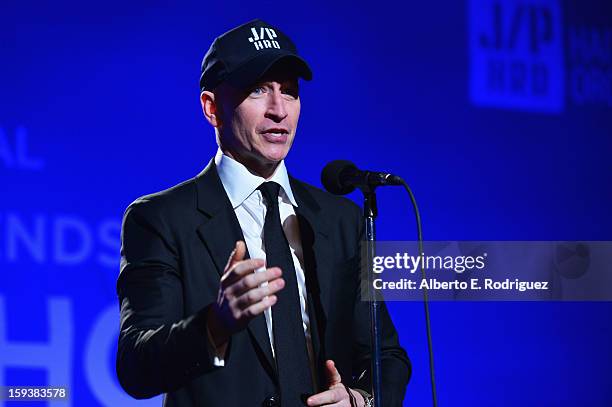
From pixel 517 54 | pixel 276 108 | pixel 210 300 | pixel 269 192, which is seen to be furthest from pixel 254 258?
pixel 517 54

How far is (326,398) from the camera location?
1.75 metres

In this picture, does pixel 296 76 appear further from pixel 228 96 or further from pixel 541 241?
pixel 541 241

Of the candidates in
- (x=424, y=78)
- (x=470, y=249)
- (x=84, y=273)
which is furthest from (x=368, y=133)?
(x=84, y=273)

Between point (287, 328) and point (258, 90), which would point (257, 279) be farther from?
point (258, 90)

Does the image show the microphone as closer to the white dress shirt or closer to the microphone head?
the microphone head

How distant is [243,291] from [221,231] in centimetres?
49

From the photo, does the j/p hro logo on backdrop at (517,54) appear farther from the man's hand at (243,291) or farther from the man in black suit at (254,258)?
the man's hand at (243,291)

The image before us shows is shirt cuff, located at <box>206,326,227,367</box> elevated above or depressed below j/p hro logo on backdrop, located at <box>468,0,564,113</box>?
below

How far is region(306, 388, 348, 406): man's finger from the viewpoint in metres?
1.74

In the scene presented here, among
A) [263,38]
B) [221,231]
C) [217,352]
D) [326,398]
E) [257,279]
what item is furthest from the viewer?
[263,38]

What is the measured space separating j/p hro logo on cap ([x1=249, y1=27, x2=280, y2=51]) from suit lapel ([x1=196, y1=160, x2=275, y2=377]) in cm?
34

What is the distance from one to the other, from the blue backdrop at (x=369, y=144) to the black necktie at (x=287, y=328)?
1460 millimetres

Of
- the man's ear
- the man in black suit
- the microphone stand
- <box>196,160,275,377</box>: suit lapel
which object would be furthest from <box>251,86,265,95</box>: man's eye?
the microphone stand

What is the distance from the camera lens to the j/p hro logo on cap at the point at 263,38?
2041mm
